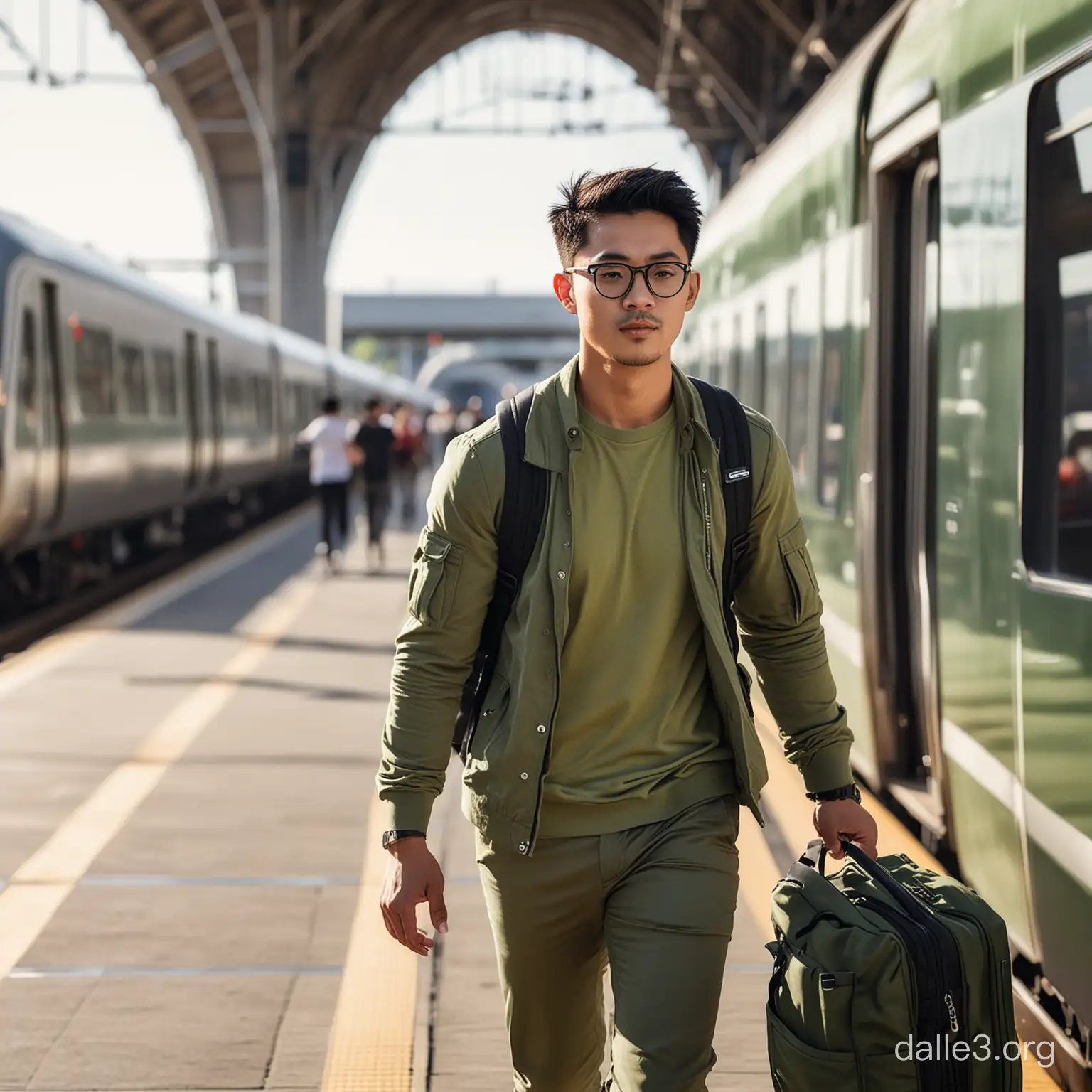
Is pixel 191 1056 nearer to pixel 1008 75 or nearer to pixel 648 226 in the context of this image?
pixel 648 226

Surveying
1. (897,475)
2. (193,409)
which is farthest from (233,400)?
(897,475)

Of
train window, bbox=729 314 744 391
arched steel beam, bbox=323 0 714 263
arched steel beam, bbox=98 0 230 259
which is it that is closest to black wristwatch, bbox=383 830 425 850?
train window, bbox=729 314 744 391

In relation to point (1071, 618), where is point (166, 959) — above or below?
below

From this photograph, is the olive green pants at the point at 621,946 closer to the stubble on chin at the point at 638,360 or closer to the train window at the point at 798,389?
the stubble on chin at the point at 638,360

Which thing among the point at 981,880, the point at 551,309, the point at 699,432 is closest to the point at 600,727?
the point at 699,432

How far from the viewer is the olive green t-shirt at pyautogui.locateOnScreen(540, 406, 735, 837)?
3.04 meters

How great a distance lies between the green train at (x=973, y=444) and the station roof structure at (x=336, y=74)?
20042mm

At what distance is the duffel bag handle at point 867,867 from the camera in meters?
2.73

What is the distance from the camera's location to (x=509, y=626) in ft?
10.2

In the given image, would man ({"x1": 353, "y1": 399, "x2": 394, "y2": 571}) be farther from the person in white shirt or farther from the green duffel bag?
the green duffel bag

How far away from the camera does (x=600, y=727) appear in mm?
3066

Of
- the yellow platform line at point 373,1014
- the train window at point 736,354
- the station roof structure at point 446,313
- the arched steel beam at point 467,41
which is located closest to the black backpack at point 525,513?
the yellow platform line at point 373,1014

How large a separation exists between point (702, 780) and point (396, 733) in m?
0.49

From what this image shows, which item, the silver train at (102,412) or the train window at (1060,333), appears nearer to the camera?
the train window at (1060,333)
